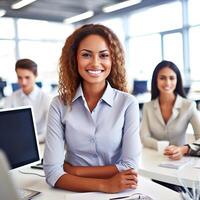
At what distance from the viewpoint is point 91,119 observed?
1507 millimetres

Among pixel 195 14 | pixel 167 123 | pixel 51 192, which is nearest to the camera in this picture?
pixel 51 192

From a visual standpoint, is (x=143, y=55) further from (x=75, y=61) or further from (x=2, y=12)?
(x=75, y=61)

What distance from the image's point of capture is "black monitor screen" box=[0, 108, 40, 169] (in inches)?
55.4

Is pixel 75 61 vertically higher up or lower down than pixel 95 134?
higher up

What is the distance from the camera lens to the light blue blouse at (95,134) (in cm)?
146

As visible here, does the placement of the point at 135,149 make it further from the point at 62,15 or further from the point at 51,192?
the point at 62,15

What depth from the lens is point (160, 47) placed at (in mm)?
9586

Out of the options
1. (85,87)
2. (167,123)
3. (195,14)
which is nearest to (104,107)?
(85,87)

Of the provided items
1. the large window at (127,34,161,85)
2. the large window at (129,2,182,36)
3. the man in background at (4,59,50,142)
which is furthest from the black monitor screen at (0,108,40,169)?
the large window at (129,2,182,36)

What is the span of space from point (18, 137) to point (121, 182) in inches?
21.2

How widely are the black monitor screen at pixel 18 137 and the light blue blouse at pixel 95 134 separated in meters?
0.10

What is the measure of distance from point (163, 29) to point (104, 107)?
8.32 meters

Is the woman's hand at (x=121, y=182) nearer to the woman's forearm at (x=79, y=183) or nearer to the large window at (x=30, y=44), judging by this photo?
the woman's forearm at (x=79, y=183)

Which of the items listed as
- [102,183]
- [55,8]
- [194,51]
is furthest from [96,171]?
[55,8]
